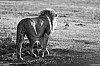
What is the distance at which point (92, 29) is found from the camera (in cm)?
1605

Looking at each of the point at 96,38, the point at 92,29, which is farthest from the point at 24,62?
the point at 92,29

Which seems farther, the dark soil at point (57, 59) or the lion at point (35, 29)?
the lion at point (35, 29)

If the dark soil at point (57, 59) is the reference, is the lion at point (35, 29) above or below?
Answer: above

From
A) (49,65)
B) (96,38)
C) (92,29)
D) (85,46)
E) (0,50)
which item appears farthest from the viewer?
(92,29)

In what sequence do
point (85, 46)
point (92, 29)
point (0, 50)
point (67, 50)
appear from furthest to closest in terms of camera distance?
point (92, 29) → point (85, 46) → point (67, 50) → point (0, 50)

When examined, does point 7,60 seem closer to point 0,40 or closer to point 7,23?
point 0,40

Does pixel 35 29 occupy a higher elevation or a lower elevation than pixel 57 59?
higher

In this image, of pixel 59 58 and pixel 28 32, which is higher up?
pixel 28 32

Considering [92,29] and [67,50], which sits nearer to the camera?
[67,50]

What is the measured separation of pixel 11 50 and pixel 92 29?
23.9 ft

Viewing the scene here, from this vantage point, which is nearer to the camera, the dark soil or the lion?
the dark soil

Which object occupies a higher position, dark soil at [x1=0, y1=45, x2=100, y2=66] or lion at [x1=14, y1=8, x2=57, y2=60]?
lion at [x1=14, y1=8, x2=57, y2=60]

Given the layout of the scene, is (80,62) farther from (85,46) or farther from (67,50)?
(85,46)

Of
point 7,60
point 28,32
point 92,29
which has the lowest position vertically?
point 92,29
